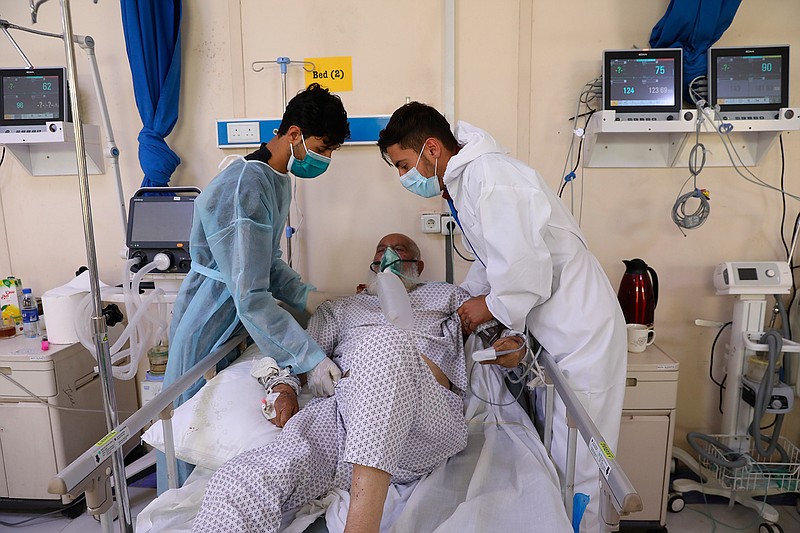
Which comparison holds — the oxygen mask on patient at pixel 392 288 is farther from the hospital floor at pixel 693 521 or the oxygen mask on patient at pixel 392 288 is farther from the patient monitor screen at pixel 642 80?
the hospital floor at pixel 693 521

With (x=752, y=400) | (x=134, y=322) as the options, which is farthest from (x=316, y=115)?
(x=752, y=400)

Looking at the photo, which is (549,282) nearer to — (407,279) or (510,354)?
(510,354)

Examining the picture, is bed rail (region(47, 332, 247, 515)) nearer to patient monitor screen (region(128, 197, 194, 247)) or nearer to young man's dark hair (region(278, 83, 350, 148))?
patient monitor screen (region(128, 197, 194, 247))

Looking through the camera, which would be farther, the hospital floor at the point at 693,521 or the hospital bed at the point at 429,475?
the hospital floor at the point at 693,521

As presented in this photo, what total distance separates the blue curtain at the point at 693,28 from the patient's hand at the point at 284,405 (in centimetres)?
196

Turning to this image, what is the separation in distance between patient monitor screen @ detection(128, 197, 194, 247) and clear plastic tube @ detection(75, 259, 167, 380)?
0.10m

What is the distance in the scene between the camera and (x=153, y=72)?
219cm

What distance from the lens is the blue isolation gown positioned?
59.1 inches

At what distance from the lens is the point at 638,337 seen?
1.96m

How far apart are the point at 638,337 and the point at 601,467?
1.17m

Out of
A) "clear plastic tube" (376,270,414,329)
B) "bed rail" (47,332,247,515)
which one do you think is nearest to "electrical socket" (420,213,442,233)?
"clear plastic tube" (376,270,414,329)

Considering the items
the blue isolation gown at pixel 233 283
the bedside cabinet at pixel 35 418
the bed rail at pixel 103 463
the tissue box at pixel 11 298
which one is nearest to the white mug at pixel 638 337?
the blue isolation gown at pixel 233 283

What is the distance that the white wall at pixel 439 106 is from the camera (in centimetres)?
216

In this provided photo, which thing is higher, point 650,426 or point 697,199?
point 697,199
